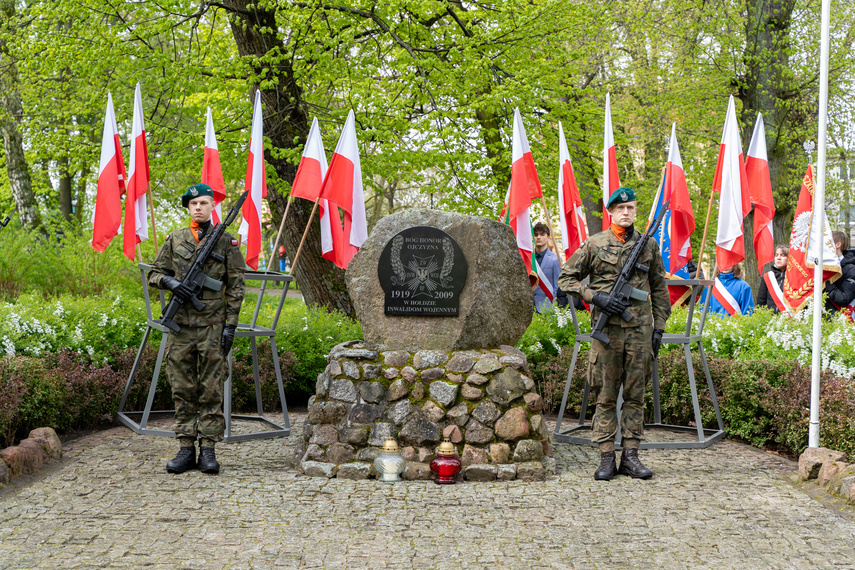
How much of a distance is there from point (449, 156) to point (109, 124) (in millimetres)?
5251

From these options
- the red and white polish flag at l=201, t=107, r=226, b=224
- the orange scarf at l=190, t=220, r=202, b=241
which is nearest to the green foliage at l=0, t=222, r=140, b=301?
the red and white polish flag at l=201, t=107, r=226, b=224

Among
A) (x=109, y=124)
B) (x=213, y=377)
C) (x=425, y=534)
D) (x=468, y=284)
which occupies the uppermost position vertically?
(x=109, y=124)

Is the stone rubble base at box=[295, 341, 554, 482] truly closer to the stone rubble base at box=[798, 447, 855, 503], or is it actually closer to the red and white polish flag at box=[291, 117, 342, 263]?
the red and white polish flag at box=[291, 117, 342, 263]

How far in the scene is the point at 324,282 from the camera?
35.4ft

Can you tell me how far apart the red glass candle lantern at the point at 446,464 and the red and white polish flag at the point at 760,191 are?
341 centimetres

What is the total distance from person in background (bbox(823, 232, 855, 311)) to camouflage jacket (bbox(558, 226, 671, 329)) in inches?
131

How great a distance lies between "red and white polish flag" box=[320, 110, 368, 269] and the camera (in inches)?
265

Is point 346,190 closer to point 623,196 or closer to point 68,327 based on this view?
point 623,196

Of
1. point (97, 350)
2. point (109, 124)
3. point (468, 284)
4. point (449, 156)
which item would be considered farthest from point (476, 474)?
point (449, 156)

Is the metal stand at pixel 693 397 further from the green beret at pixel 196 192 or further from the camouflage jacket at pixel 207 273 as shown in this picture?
the green beret at pixel 196 192

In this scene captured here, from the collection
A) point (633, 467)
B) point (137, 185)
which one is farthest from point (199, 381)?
point (633, 467)

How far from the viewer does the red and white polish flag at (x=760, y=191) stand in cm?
677

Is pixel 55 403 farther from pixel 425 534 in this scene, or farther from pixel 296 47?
pixel 296 47

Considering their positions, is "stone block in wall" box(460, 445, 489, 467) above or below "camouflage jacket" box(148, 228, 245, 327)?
below
